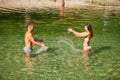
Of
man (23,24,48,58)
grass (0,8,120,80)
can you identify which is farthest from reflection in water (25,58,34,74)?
man (23,24,48,58)

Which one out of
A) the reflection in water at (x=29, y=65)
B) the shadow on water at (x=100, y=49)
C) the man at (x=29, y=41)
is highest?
the man at (x=29, y=41)

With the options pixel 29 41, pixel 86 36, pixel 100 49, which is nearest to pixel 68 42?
pixel 100 49

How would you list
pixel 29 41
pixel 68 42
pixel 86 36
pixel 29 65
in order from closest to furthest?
pixel 29 65
pixel 29 41
pixel 86 36
pixel 68 42

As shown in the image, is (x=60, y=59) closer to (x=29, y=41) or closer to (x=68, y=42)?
(x=29, y=41)

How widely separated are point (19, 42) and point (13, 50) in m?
2.42

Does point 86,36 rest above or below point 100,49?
above

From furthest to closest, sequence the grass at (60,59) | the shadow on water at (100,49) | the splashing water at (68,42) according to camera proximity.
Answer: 1. the splashing water at (68,42)
2. the shadow on water at (100,49)
3. the grass at (60,59)

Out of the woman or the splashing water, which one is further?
the splashing water

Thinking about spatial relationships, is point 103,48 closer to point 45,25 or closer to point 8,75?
point 8,75

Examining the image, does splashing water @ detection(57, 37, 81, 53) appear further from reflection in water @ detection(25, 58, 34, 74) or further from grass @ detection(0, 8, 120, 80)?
reflection in water @ detection(25, 58, 34, 74)

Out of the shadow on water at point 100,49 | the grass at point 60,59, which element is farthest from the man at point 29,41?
the shadow on water at point 100,49

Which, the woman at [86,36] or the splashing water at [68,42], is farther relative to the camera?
the splashing water at [68,42]

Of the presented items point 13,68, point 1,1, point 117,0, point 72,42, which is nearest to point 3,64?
point 13,68

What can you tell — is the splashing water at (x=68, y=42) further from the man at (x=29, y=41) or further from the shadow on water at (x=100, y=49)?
the man at (x=29, y=41)
